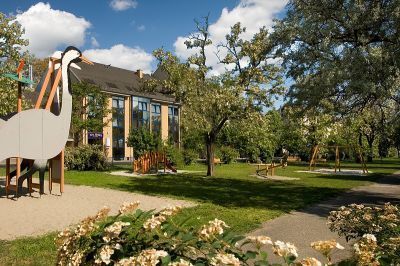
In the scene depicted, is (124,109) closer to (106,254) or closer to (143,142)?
(143,142)

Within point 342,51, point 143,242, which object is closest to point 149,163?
point 342,51

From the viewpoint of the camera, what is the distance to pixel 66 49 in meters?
14.4

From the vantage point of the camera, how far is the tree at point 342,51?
11308 millimetres

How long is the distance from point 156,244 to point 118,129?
172ft

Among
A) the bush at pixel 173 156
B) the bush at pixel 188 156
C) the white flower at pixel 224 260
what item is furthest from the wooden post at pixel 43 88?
the bush at pixel 188 156

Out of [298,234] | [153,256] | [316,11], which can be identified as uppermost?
[316,11]

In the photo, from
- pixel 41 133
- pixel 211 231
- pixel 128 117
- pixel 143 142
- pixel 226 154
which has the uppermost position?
pixel 128 117

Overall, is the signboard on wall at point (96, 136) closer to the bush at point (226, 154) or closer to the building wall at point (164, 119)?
the building wall at point (164, 119)

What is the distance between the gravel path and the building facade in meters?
34.0

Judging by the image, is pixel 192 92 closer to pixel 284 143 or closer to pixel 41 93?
pixel 41 93

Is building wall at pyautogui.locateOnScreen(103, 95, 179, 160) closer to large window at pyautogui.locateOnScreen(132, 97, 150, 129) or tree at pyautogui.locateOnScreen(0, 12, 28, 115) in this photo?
large window at pyautogui.locateOnScreen(132, 97, 150, 129)

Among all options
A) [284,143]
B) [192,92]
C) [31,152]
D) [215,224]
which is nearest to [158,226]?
[215,224]

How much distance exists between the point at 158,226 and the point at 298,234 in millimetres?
6118

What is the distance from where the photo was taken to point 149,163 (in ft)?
83.9
